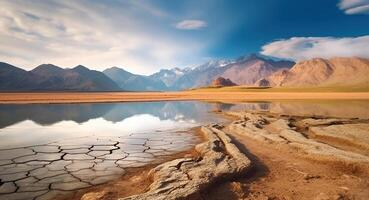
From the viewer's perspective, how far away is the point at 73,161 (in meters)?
10.2

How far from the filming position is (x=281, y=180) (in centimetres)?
778

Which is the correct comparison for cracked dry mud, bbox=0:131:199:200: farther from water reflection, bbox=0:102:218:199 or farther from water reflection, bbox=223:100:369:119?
water reflection, bbox=223:100:369:119

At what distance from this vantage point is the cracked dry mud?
7.57 meters

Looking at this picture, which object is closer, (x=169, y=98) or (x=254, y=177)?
(x=254, y=177)

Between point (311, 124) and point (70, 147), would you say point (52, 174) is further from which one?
point (311, 124)

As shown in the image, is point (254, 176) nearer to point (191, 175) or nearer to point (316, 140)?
point (191, 175)

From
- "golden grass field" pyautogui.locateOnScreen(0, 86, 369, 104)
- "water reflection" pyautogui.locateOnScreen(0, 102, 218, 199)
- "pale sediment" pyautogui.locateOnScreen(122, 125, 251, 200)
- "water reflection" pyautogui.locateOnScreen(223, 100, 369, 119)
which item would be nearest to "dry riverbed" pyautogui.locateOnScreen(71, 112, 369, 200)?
"pale sediment" pyautogui.locateOnScreen(122, 125, 251, 200)

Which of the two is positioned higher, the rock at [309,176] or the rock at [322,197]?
the rock at [322,197]

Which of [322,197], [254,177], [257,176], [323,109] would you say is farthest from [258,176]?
[323,109]

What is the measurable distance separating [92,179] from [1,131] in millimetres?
12261

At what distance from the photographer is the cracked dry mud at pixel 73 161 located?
757 cm

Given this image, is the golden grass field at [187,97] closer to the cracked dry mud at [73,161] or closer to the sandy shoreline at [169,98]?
the sandy shoreline at [169,98]

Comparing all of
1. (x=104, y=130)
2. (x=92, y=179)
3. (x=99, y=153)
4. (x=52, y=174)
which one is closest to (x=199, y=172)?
(x=92, y=179)

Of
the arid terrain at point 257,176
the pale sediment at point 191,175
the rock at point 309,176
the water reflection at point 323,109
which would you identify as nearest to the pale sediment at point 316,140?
the arid terrain at point 257,176
